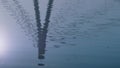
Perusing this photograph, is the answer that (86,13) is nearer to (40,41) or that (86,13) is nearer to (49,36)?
(49,36)

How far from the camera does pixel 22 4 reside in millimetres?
10164

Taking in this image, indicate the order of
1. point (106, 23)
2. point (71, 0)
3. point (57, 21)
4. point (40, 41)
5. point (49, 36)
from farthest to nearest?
point (71, 0)
point (106, 23)
point (57, 21)
point (49, 36)
point (40, 41)

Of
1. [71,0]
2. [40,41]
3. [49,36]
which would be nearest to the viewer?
[40,41]

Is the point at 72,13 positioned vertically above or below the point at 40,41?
below

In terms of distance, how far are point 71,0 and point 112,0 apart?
124 centimetres

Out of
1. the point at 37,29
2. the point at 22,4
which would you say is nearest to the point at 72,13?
the point at 22,4

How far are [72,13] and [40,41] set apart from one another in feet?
11.1

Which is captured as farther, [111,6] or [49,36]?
[111,6]

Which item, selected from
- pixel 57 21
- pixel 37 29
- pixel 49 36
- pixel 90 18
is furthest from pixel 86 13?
pixel 37 29

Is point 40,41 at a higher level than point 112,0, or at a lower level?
higher

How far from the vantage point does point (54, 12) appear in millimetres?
10211

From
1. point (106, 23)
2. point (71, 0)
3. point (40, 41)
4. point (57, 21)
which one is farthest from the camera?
point (71, 0)

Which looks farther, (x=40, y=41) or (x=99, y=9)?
(x=99, y=9)

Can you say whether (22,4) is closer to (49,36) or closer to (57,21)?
(57,21)
